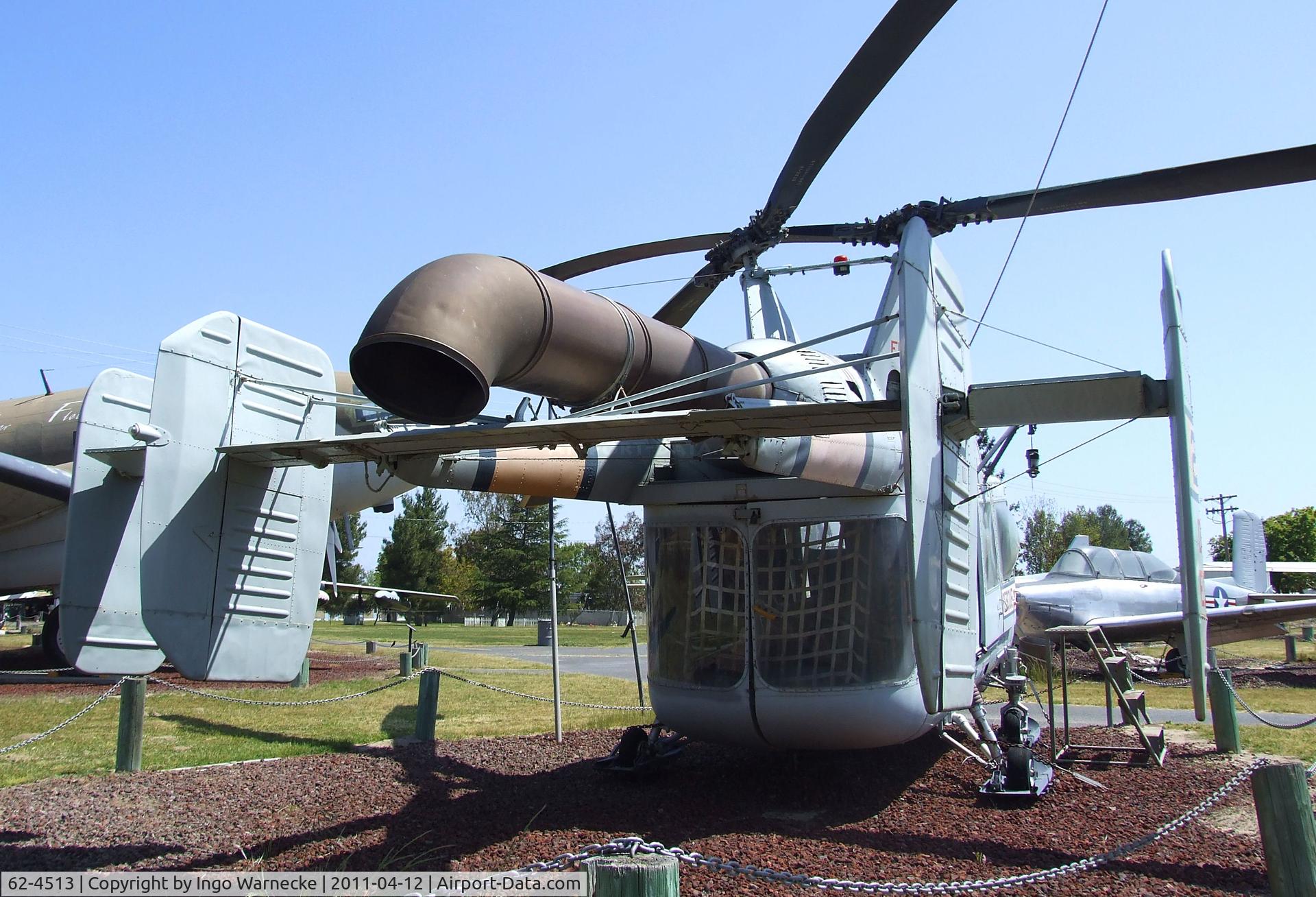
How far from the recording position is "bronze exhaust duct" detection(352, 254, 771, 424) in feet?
13.1

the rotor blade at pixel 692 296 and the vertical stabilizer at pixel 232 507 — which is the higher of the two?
the rotor blade at pixel 692 296

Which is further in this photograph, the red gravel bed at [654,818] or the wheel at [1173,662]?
the wheel at [1173,662]

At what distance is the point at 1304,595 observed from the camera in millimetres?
20188

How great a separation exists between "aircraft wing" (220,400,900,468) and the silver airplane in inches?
524

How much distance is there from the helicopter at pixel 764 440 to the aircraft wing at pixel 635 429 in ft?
0.06

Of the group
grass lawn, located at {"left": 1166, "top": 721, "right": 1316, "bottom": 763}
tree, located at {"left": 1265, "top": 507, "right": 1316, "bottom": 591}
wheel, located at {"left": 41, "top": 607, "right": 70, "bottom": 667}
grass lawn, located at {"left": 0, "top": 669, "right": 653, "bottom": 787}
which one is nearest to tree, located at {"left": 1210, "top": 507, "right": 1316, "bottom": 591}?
tree, located at {"left": 1265, "top": 507, "right": 1316, "bottom": 591}

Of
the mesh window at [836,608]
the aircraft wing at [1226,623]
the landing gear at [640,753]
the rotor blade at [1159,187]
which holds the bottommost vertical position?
the landing gear at [640,753]

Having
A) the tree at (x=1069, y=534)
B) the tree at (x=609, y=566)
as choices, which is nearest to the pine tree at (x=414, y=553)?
the tree at (x=609, y=566)

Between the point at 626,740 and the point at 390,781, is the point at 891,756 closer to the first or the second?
the point at 626,740

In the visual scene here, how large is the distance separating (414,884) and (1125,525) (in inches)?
3650

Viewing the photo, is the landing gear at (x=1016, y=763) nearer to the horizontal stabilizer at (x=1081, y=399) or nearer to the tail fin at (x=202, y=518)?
the horizontal stabilizer at (x=1081, y=399)

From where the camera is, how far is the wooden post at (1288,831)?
4.02 m

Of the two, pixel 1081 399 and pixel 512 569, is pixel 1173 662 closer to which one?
pixel 1081 399

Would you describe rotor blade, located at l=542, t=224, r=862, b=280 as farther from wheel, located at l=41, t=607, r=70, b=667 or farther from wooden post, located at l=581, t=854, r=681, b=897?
wheel, located at l=41, t=607, r=70, b=667
